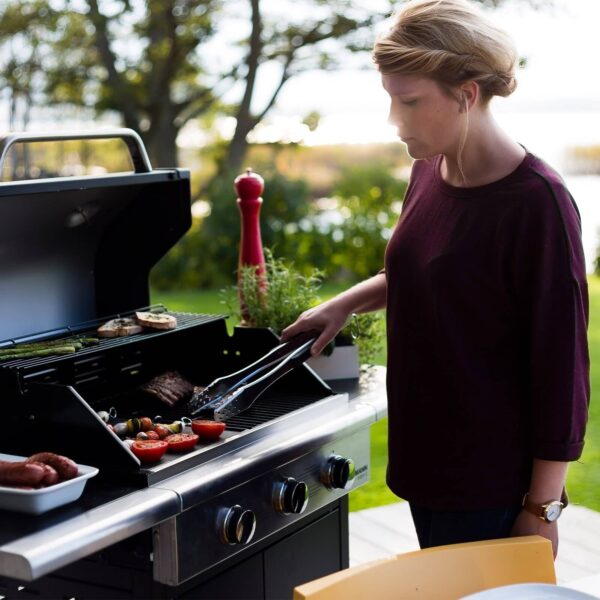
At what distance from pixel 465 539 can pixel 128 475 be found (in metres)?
0.66

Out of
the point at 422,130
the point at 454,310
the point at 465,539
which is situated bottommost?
the point at 465,539

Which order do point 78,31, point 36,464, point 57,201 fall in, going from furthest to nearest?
point 78,31 → point 57,201 → point 36,464

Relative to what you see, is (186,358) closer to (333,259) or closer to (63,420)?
(63,420)

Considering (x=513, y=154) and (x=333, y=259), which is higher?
(x=513, y=154)

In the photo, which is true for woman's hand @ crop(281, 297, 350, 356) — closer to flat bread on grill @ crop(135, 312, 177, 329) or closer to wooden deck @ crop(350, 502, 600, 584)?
flat bread on grill @ crop(135, 312, 177, 329)

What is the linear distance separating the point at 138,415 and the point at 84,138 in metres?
0.66

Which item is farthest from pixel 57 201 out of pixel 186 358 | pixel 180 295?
pixel 180 295

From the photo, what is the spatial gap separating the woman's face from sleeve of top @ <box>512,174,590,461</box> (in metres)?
0.18

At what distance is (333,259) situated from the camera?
9383mm

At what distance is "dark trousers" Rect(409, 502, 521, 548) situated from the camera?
1812mm

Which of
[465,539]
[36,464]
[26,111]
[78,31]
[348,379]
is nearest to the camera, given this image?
[36,464]

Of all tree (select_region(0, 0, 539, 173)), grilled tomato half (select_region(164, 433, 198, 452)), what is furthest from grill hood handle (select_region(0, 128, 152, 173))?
tree (select_region(0, 0, 539, 173))

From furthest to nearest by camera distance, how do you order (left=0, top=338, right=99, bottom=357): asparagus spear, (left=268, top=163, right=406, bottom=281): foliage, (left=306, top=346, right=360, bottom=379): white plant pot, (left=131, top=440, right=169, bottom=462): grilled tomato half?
1. (left=268, top=163, right=406, bottom=281): foliage
2. (left=306, top=346, right=360, bottom=379): white plant pot
3. (left=0, top=338, right=99, bottom=357): asparagus spear
4. (left=131, top=440, right=169, bottom=462): grilled tomato half

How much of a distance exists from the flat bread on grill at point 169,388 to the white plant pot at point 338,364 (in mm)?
409
